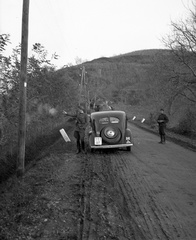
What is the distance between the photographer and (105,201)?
655cm

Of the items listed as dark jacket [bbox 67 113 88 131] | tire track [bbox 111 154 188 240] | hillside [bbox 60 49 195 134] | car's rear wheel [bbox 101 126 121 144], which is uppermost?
hillside [bbox 60 49 195 134]

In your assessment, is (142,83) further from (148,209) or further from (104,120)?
(148,209)

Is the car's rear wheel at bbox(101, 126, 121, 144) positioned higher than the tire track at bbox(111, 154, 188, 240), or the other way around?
the car's rear wheel at bbox(101, 126, 121, 144)

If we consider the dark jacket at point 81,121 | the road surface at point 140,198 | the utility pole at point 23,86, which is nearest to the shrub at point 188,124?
the road surface at point 140,198

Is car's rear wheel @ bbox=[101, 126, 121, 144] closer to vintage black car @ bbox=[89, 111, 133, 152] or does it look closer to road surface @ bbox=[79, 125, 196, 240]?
vintage black car @ bbox=[89, 111, 133, 152]

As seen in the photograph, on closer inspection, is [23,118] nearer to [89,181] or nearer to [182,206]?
[89,181]

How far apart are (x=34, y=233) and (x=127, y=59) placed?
→ 169 meters

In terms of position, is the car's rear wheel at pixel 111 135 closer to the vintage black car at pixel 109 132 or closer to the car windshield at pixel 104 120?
the vintage black car at pixel 109 132

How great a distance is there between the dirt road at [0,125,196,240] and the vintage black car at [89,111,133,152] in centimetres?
173

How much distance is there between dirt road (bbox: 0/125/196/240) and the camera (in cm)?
504

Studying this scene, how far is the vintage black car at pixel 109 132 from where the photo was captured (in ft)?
41.9

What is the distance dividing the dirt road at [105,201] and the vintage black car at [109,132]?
5.69 ft

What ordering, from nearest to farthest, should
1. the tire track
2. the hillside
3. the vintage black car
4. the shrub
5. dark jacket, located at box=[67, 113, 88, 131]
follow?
1. the tire track
2. the vintage black car
3. dark jacket, located at box=[67, 113, 88, 131]
4. the hillside
5. the shrub

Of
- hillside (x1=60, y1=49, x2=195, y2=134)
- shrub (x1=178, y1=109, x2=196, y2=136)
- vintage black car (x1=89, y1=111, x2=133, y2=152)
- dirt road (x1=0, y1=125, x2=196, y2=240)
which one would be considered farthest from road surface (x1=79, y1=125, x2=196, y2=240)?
shrub (x1=178, y1=109, x2=196, y2=136)
